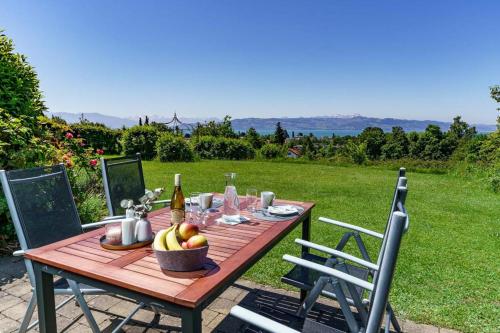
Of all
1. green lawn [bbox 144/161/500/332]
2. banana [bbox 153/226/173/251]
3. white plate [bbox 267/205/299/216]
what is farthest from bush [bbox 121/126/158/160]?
banana [bbox 153/226/173/251]

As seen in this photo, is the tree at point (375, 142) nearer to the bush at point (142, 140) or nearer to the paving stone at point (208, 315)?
the bush at point (142, 140)

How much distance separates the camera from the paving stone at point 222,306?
2.39 meters

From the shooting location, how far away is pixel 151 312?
232cm

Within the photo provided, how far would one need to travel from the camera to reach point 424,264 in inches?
137

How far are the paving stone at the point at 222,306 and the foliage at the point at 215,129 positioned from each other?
1604 cm

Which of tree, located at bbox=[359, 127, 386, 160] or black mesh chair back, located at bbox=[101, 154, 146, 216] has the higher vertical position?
black mesh chair back, located at bbox=[101, 154, 146, 216]

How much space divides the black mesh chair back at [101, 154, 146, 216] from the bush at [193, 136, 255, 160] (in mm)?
11630

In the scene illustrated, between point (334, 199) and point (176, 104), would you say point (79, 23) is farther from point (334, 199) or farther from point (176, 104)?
point (176, 104)

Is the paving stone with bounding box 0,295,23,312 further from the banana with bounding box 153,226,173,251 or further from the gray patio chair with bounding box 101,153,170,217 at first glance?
the banana with bounding box 153,226,173,251

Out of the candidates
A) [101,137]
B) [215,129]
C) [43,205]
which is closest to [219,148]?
[215,129]

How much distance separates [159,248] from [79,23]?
924cm

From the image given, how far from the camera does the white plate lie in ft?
7.09

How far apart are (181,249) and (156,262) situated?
0.74 feet

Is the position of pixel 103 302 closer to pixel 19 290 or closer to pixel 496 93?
pixel 19 290
